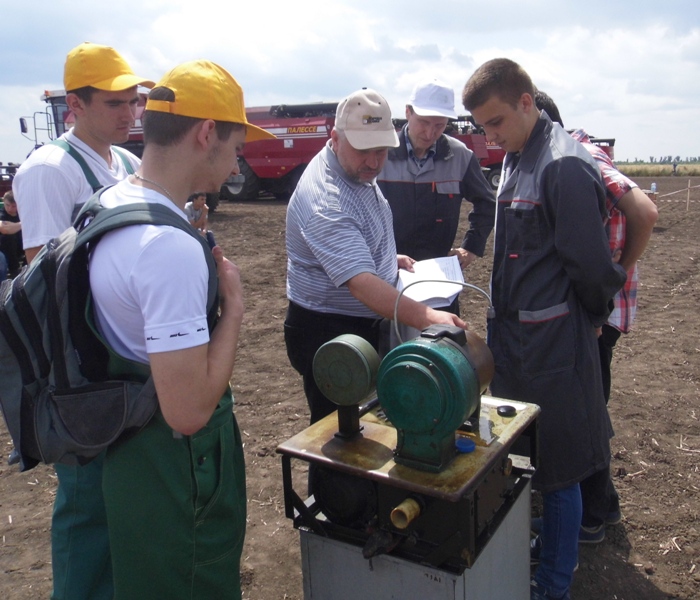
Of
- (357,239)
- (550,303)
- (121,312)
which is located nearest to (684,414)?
(550,303)

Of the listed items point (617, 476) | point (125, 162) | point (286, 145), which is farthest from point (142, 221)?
point (286, 145)

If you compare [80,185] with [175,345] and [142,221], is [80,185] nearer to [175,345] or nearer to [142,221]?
[142,221]

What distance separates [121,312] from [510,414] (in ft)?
3.94

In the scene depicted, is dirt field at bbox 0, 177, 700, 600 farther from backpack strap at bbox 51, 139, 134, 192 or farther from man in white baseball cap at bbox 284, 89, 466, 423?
backpack strap at bbox 51, 139, 134, 192

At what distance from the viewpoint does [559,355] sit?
213 centimetres

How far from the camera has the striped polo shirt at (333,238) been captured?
2.08 m

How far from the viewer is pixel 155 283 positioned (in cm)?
127

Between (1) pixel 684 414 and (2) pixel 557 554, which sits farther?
(1) pixel 684 414

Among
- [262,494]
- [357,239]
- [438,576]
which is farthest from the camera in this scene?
[262,494]

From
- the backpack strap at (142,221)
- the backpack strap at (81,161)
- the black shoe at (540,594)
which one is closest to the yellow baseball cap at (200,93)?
the backpack strap at (142,221)

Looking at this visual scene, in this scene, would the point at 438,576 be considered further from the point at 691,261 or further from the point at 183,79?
the point at 691,261

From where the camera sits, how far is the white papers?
86.0 inches

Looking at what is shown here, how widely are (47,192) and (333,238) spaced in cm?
107

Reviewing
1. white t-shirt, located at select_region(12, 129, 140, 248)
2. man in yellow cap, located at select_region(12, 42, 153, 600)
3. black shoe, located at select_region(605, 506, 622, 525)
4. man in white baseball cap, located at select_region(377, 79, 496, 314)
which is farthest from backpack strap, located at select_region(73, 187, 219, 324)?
black shoe, located at select_region(605, 506, 622, 525)
